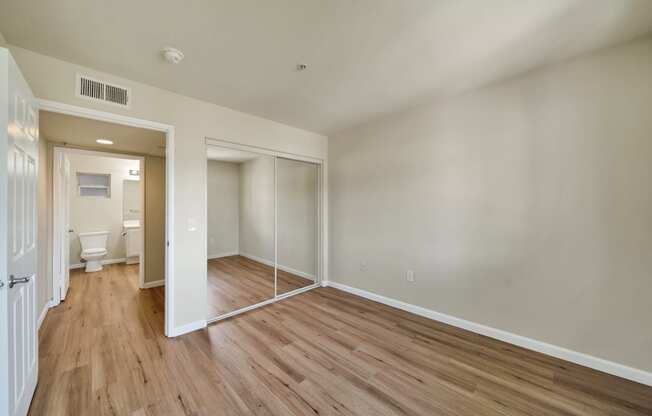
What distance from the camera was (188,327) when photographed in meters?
2.67

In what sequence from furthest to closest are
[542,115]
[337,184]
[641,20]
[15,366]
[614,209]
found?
[337,184] → [542,115] → [614,209] → [641,20] → [15,366]

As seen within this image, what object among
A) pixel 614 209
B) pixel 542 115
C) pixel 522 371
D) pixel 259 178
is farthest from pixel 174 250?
pixel 614 209

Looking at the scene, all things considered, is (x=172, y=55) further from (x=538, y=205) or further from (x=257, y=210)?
(x=538, y=205)

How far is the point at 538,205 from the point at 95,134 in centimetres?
497

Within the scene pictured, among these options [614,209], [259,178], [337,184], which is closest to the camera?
[614,209]

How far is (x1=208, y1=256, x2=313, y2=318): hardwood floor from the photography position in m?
3.29

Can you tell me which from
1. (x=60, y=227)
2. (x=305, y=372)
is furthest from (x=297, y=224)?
(x=60, y=227)

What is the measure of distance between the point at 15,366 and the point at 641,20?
14.7 feet

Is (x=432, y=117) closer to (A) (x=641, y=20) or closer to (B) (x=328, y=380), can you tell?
(A) (x=641, y=20)

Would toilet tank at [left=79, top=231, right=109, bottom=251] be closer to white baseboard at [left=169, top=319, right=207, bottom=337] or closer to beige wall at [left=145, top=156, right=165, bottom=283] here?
beige wall at [left=145, top=156, right=165, bottom=283]

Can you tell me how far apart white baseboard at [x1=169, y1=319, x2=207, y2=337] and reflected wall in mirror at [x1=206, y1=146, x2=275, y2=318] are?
397 millimetres

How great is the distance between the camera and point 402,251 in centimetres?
327

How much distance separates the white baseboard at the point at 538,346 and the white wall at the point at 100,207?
237 inches

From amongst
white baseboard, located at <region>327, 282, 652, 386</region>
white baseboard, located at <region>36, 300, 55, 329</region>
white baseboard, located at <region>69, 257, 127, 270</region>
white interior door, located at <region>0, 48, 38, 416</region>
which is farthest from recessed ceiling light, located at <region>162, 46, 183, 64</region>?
white baseboard, located at <region>69, 257, 127, 270</region>
